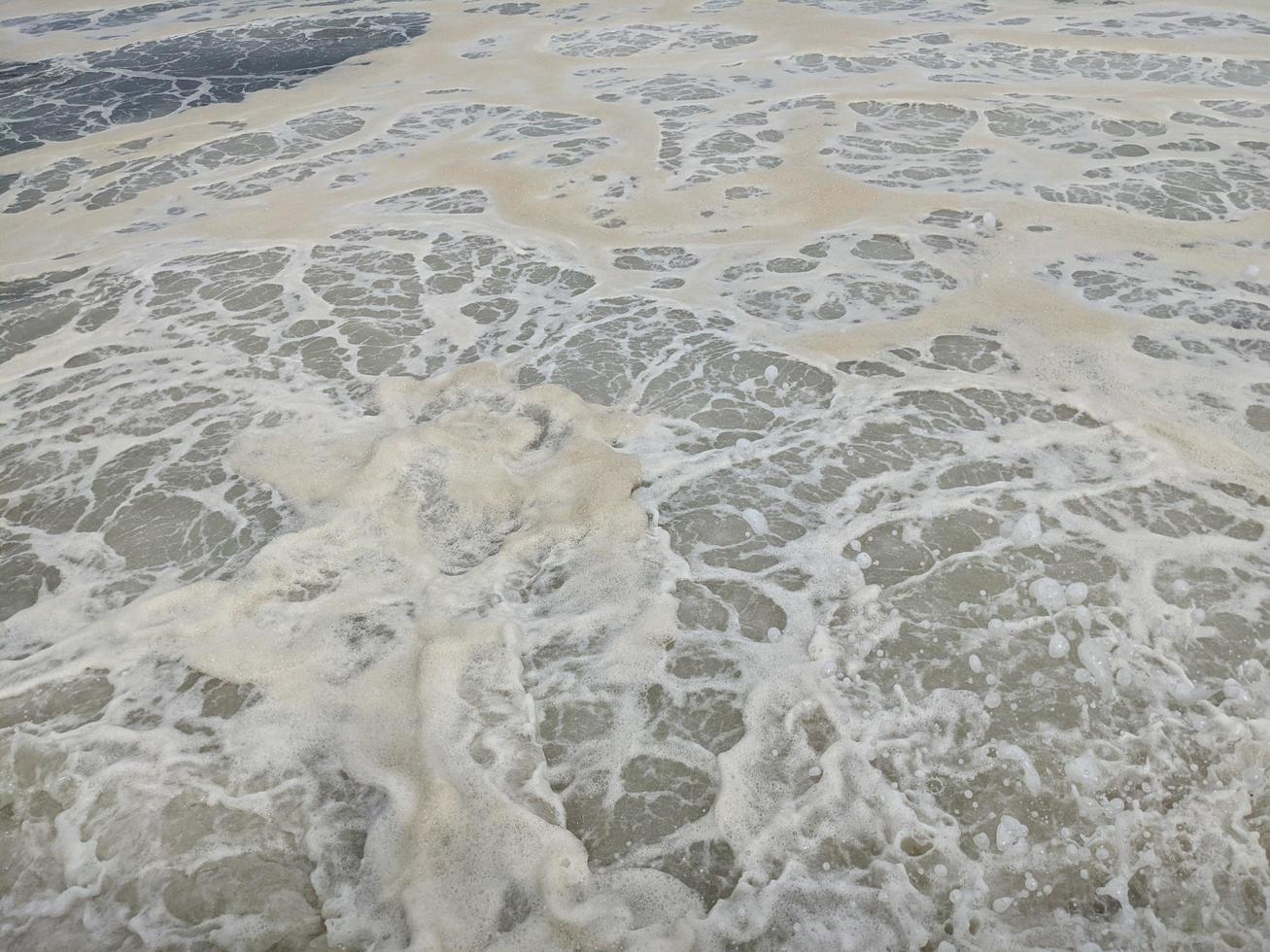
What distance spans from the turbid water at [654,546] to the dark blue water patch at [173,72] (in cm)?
329

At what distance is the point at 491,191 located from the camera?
28.0 ft

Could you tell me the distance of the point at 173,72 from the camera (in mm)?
13547

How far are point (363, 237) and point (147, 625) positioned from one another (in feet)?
15.4

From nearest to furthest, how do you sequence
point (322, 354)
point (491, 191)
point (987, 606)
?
point (987, 606), point (322, 354), point (491, 191)

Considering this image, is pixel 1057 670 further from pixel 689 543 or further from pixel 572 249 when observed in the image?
pixel 572 249

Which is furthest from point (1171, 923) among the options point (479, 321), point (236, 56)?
point (236, 56)

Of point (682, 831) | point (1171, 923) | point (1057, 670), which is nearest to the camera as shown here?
point (1171, 923)

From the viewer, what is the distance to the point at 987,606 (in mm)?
3924

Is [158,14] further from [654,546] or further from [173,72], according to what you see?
[654,546]

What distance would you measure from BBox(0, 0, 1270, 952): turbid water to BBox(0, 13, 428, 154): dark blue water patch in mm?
3285

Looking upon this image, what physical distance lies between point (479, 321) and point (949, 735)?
4439 millimetres

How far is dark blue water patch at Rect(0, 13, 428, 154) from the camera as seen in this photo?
11.8 m

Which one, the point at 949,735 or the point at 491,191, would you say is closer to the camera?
the point at 949,735

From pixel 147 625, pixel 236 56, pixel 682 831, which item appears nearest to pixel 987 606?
pixel 682 831
